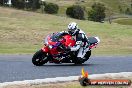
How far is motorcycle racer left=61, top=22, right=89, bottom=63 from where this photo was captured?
17.7 metres

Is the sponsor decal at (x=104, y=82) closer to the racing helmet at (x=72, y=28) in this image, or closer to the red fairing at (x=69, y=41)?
the red fairing at (x=69, y=41)

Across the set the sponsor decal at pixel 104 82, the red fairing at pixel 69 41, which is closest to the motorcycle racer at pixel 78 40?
the red fairing at pixel 69 41

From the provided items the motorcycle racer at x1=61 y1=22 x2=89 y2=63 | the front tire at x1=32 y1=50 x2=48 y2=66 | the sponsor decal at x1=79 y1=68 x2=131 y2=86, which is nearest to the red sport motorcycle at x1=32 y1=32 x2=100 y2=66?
the front tire at x1=32 y1=50 x2=48 y2=66

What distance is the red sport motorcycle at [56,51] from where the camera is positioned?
682 inches

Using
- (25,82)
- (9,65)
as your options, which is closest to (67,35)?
(9,65)

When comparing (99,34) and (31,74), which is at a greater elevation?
(31,74)

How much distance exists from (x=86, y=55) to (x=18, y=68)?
4.01m

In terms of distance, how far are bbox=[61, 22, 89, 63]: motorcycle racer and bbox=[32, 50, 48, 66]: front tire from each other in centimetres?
101

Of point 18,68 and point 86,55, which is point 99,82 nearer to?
point 18,68

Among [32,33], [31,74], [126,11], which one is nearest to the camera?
[31,74]

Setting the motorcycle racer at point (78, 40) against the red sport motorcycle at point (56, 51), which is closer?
the red sport motorcycle at point (56, 51)

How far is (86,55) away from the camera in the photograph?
61.2 ft

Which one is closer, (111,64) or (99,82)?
(99,82)

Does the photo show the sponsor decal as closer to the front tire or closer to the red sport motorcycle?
the front tire
